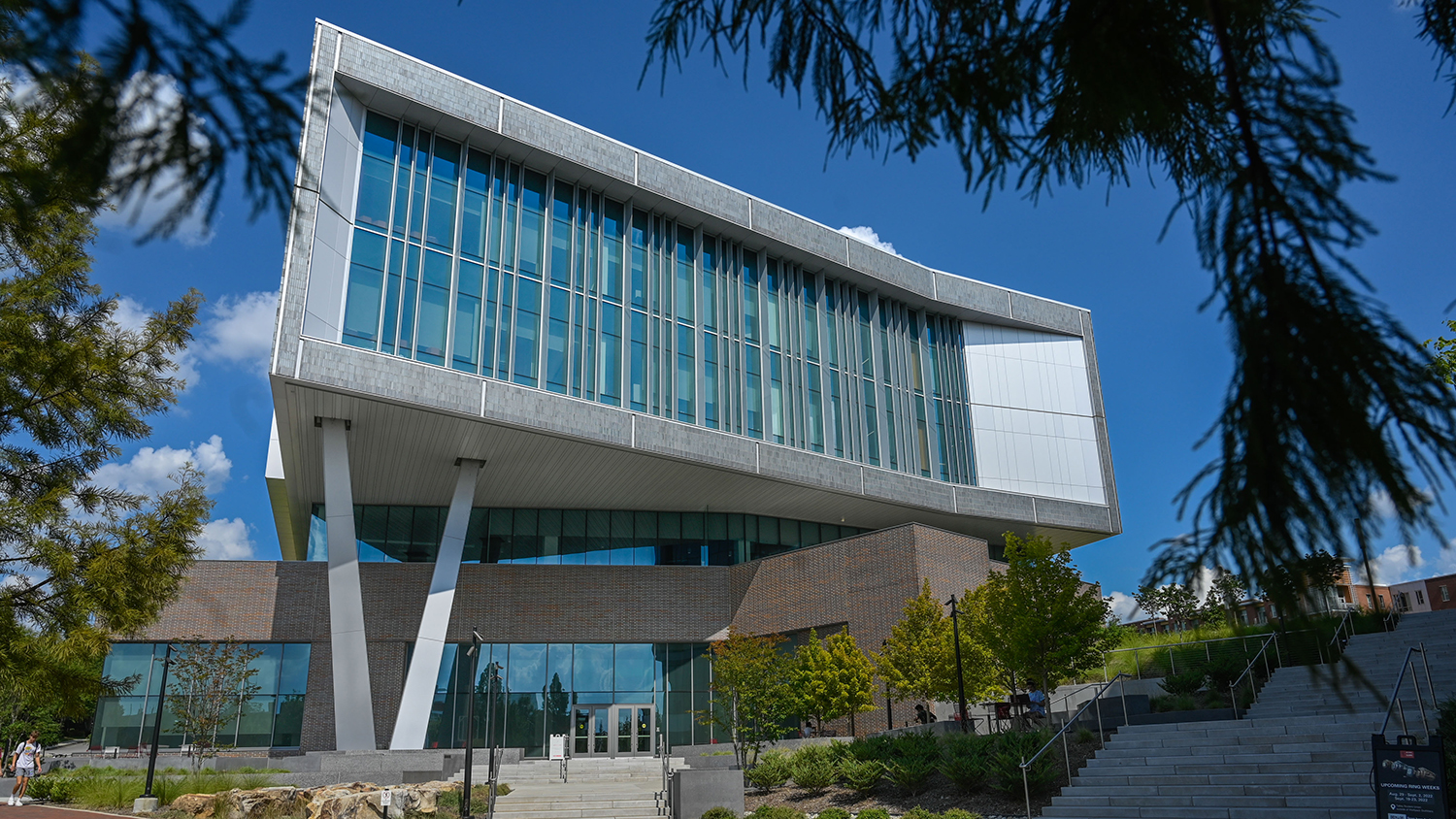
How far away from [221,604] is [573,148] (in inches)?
870

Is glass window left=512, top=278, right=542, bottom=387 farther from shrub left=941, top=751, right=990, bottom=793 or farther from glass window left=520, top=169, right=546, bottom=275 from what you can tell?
shrub left=941, top=751, right=990, bottom=793

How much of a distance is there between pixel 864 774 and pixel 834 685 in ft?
26.4

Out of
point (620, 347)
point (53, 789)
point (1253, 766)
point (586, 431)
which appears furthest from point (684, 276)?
point (1253, 766)

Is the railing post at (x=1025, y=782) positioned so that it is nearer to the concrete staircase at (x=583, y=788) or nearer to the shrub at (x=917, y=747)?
the shrub at (x=917, y=747)

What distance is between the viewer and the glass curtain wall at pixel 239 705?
35.2m

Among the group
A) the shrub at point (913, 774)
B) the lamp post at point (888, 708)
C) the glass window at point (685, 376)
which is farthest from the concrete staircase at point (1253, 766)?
the glass window at point (685, 376)

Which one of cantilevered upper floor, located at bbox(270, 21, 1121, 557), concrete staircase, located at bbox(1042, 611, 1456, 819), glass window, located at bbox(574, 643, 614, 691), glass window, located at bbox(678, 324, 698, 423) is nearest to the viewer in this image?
concrete staircase, located at bbox(1042, 611, 1456, 819)

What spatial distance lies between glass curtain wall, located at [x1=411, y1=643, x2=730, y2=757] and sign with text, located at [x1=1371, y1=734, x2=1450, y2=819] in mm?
29835

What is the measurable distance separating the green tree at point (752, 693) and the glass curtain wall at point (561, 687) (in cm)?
892

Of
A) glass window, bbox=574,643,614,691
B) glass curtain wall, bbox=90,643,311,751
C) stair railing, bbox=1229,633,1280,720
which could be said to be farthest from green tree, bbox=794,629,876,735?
→ glass curtain wall, bbox=90,643,311,751

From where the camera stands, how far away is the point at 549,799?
24.7m

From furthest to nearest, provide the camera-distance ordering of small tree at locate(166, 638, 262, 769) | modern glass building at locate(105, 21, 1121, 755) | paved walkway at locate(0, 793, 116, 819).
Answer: small tree at locate(166, 638, 262, 769), modern glass building at locate(105, 21, 1121, 755), paved walkway at locate(0, 793, 116, 819)

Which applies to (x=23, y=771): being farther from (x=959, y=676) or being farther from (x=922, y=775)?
(x=959, y=676)

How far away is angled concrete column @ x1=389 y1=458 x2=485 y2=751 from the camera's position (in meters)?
28.9
